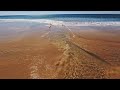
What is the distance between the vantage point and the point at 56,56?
3334 mm

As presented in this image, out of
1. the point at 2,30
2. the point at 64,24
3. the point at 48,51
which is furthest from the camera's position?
the point at 64,24

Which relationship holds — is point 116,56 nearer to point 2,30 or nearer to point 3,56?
point 3,56

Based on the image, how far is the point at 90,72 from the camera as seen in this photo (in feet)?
9.45

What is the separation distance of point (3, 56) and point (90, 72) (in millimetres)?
1304

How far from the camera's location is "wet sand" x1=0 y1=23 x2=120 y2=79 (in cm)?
283

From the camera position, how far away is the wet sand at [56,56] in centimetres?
283
